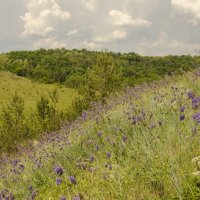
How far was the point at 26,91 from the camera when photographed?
6850cm

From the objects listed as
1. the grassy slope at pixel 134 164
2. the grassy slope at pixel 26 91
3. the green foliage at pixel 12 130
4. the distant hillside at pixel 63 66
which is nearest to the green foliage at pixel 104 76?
the green foliage at pixel 12 130

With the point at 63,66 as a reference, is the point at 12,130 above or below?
below

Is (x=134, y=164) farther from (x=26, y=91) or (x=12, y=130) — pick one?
(x=26, y=91)

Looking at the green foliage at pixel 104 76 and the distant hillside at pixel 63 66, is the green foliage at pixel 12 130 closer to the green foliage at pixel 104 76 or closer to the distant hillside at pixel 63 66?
the green foliage at pixel 104 76

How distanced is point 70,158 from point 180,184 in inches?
115

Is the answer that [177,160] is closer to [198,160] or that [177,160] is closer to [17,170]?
[198,160]

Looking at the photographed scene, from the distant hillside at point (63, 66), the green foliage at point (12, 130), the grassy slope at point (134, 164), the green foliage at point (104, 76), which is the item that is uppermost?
the distant hillside at point (63, 66)

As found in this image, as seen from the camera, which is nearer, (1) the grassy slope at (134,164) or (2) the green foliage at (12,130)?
(1) the grassy slope at (134,164)

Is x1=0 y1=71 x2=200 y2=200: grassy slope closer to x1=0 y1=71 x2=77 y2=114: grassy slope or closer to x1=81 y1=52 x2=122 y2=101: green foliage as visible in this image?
x1=81 y1=52 x2=122 y2=101: green foliage

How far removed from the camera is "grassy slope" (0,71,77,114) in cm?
6147

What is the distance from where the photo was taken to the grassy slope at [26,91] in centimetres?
6147

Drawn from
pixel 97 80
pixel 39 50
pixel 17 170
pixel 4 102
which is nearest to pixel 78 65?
pixel 39 50

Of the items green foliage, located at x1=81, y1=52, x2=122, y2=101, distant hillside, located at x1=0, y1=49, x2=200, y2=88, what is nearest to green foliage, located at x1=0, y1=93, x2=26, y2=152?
green foliage, located at x1=81, y1=52, x2=122, y2=101

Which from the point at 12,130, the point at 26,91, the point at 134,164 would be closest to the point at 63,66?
the point at 26,91
